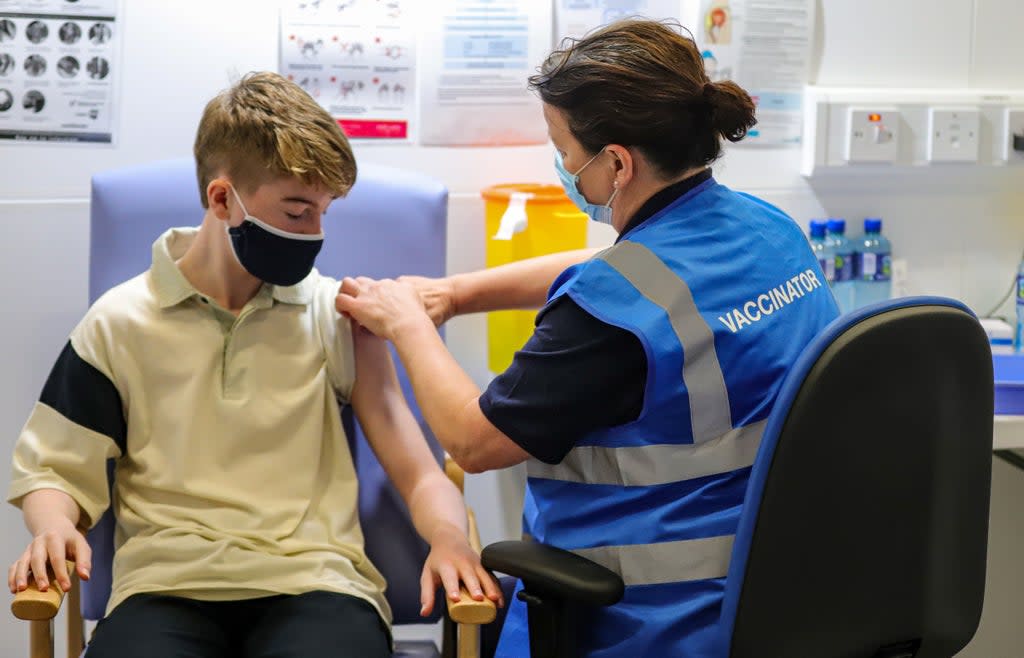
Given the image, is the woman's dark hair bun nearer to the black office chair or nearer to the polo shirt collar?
the black office chair

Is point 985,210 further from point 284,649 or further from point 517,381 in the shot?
point 284,649

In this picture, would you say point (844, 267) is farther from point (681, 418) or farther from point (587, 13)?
point (681, 418)

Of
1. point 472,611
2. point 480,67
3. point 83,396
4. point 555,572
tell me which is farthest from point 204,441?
point 480,67

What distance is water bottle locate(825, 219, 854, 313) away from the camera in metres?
2.69

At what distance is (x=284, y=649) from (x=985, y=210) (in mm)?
1955

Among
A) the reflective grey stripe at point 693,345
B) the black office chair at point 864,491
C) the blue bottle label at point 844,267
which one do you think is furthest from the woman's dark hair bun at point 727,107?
the blue bottle label at point 844,267

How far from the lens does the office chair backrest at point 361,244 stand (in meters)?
2.07

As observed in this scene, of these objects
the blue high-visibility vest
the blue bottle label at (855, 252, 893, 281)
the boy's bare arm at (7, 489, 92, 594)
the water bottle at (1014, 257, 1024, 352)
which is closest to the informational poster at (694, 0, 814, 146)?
the blue bottle label at (855, 252, 893, 281)

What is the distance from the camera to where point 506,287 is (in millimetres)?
2113

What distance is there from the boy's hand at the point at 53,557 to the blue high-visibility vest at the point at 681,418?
695mm

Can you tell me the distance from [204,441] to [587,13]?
4.08ft

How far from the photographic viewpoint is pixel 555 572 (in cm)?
150

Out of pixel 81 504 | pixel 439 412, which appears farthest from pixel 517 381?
pixel 81 504

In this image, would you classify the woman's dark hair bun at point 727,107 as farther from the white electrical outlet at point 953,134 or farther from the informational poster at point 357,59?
the white electrical outlet at point 953,134
